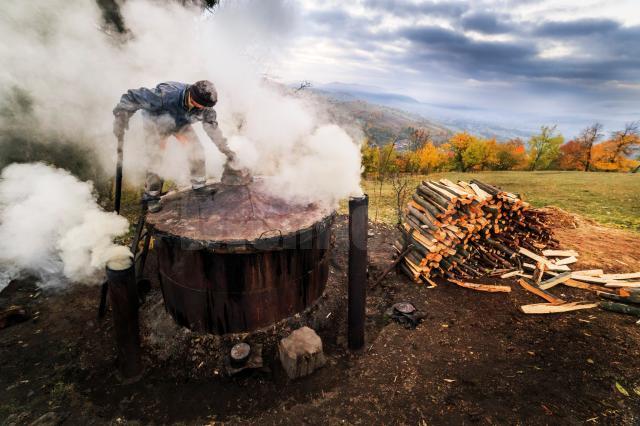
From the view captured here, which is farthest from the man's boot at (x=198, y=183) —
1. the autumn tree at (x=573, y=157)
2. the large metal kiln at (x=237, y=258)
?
the autumn tree at (x=573, y=157)

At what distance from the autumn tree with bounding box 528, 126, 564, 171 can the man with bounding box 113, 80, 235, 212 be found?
4741 cm

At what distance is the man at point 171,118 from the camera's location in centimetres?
476

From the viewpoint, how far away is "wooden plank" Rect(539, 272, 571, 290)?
587 cm

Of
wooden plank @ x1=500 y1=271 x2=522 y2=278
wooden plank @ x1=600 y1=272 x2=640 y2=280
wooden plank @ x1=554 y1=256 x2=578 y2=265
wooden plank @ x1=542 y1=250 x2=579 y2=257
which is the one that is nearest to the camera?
wooden plank @ x1=600 y1=272 x2=640 y2=280

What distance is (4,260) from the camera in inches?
244

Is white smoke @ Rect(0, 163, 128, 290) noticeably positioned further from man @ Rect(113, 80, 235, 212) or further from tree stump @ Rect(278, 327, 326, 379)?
tree stump @ Rect(278, 327, 326, 379)

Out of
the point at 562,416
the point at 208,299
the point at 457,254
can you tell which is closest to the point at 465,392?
the point at 562,416

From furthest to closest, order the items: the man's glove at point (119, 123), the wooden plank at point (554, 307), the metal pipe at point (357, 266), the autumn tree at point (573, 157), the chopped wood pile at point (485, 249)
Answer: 1. the autumn tree at point (573, 157)
2. the chopped wood pile at point (485, 249)
3. the wooden plank at point (554, 307)
4. the man's glove at point (119, 123)
5. the metal pipe at point (357, 266)

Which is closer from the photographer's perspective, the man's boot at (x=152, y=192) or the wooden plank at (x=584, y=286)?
the man's boot at (x=152, y=192)

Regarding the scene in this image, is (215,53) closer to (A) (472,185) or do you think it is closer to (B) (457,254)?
(A) (472,185)

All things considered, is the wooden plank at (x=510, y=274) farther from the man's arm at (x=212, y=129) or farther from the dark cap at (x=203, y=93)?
the dark cap at (x=203, y=93)

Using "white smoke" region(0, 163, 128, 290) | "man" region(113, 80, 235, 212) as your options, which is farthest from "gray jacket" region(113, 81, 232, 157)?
"white smoke" region(0, 163, 128, 290)

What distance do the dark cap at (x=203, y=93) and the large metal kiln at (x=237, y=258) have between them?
4.81ft

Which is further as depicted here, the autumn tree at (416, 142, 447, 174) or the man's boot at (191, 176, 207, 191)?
the autumn tree at (416, 142, 447, 174)
